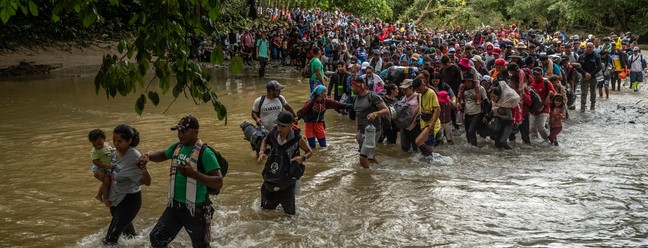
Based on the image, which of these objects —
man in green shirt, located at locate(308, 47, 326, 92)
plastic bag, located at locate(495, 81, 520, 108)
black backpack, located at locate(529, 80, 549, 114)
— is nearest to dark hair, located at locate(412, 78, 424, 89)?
plastic bag, located at locate(495, 81, 520, 108)

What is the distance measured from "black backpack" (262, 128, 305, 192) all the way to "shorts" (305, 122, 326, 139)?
11.1 feet

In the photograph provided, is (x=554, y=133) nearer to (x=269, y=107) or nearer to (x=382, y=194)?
(x=382, y=194)

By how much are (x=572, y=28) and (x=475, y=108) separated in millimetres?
35536

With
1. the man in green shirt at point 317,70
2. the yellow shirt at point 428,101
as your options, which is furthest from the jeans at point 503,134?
the man in green shirt at point 317,70

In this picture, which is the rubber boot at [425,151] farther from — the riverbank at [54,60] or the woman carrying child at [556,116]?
the riverbank at [54,60]

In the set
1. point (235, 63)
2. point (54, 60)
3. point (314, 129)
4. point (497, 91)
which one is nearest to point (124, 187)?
point (235, 63)

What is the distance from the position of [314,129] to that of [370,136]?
4.83ft

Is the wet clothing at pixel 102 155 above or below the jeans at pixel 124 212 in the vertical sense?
above

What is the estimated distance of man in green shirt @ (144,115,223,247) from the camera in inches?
203

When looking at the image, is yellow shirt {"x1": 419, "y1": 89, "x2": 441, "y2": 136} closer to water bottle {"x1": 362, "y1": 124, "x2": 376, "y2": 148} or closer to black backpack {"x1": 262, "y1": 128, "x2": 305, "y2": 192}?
water bottle {"x1": 362, "y1": 124, "x2": 376, "y2": 148}

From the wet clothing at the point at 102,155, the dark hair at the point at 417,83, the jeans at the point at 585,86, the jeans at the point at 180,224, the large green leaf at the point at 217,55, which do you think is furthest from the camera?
the jeans at the point at 585,86

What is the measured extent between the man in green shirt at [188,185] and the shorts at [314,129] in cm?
461

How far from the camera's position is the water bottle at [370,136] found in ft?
28.5

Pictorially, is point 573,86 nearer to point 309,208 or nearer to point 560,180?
point 560,180
